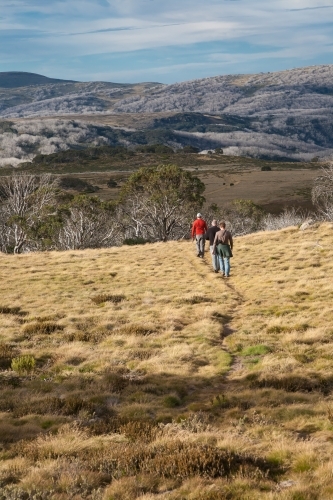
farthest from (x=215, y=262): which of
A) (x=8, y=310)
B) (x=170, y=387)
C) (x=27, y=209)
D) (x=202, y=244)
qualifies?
(x=27, y=209)

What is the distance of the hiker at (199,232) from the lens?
26356 mm

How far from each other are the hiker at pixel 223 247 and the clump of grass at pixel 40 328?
921 centimetres

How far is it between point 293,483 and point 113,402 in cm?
432

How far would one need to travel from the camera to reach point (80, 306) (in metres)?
18.2

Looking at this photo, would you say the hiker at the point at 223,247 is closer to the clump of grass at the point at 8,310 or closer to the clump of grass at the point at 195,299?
the clump of grass at the point at 195,299

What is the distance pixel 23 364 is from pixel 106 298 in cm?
728

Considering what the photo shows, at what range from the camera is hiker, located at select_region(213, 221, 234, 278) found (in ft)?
72.9

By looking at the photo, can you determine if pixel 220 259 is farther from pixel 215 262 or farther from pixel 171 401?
pixel 171 401

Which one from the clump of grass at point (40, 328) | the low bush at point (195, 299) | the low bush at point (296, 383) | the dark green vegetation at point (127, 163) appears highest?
the dark green vegetation at point (127, 163)

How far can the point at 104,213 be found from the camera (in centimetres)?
5819

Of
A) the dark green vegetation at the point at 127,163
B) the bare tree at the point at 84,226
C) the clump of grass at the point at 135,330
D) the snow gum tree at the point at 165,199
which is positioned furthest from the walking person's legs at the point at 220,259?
the dark green vegetation at the point at 127,163

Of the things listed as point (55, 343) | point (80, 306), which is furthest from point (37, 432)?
point (80, 306)

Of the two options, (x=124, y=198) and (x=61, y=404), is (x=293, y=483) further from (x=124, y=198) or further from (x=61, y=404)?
(x=124, y=198)

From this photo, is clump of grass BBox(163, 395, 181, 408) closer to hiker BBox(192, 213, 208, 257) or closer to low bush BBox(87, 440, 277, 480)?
low bush BBox(87, 440, 277, 480)
